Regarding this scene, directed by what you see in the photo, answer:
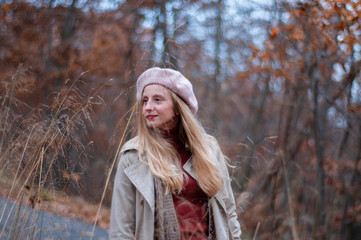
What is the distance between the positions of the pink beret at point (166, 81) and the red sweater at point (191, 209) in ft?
1.25

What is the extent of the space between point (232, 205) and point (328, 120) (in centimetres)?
433

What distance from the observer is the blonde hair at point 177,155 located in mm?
1995

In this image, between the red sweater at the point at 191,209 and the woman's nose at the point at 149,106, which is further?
the woman's nose at the point at 149,106

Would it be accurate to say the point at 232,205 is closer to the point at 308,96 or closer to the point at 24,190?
the point at 24,190

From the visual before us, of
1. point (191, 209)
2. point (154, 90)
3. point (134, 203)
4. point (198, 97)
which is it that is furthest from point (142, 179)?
point (198, 97)

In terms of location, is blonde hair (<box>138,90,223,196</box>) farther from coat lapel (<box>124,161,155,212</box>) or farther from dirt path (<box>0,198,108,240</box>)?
dirt path (<box>0,198,108,240</box>)

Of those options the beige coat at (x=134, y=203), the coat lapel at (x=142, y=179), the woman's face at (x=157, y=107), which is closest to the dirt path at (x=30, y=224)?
the beige coat at (x=134, y=203)

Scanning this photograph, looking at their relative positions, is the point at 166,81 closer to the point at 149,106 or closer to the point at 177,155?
the point at 149,106

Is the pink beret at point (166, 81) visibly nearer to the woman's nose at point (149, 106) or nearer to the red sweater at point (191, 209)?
the woman's nose at point (149, 106)

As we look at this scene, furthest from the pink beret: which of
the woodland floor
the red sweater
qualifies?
the woodland floor

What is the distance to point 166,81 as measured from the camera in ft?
7.28

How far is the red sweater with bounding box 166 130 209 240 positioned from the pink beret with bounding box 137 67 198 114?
0.38 m

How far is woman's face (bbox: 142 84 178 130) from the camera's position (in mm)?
2145

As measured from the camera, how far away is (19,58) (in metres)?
8.51
